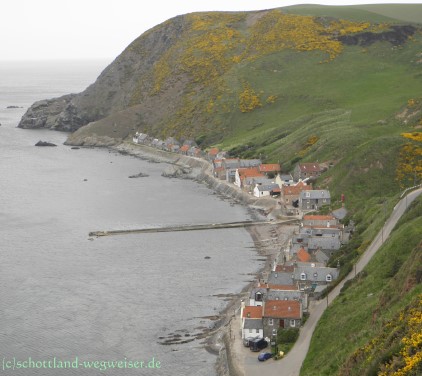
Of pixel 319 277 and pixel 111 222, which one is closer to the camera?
pixel 319 277

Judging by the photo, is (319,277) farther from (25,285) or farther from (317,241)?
(25,285)

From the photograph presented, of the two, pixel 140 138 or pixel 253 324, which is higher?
pixel 253 324

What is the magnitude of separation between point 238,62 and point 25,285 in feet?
449

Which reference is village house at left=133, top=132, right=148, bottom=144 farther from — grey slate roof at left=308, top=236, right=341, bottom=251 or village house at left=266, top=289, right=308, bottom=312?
village house at left=266, top=289, right=308, bottom=312

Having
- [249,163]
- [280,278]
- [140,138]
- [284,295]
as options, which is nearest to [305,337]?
[284,295]

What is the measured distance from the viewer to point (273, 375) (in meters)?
47.7

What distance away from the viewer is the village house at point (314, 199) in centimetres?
9662

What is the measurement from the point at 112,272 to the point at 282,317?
28973mm

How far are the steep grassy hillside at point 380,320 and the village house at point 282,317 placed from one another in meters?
2.70

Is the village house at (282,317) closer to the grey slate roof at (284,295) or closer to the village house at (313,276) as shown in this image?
the grey slate roof at (284,295)

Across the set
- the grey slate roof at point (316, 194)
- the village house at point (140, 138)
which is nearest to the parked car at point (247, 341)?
the grey slate roof at point (316, 194)

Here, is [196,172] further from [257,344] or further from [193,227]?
[257,344]

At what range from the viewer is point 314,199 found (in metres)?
98.1

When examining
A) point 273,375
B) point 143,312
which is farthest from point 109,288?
point 273,375
